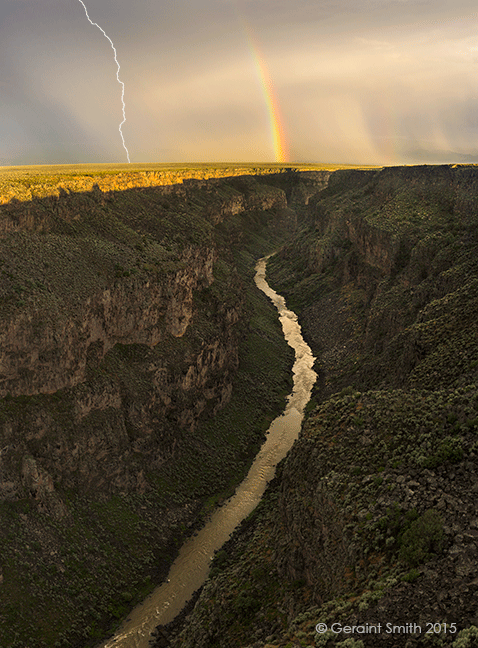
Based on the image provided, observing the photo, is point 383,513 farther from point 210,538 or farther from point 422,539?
point 210,538

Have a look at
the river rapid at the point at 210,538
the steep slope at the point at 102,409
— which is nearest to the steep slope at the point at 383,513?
the river rapid at the point at 210,538

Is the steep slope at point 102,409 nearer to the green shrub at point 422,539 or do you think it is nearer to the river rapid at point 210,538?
the river rapid at point 210,538

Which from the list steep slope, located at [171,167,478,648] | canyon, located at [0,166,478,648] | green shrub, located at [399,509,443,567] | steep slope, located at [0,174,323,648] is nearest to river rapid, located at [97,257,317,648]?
steep slope, located at [0,174,323,648]

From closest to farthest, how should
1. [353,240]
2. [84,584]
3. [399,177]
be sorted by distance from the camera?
[84,584] < [353,240] < [399,177]

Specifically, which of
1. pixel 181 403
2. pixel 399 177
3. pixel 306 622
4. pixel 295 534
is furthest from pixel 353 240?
pixel 306 622

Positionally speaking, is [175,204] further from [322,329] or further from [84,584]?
[84,584]

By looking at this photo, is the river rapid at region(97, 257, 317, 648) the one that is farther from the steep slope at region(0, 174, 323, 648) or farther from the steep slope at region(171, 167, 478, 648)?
the steep slope at region(171, 167, 478, 648)

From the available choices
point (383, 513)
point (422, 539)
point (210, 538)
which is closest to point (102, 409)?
point (210, 538)
